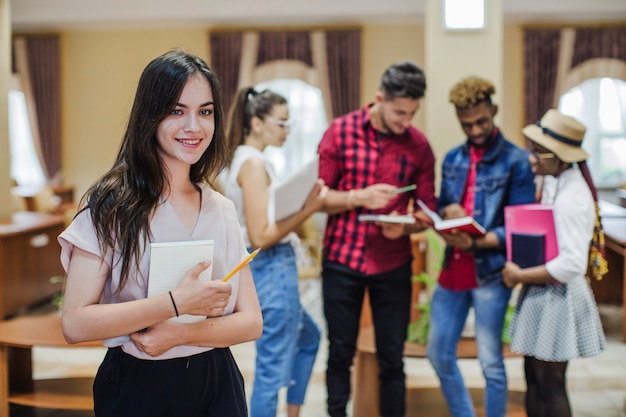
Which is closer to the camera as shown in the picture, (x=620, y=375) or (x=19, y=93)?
(x=620, y=375)

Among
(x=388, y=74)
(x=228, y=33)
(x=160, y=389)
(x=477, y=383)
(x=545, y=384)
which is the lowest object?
(x=477, y=383)

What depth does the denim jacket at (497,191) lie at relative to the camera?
3176 millimetres

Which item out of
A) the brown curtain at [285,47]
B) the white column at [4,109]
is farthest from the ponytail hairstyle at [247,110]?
the brown curtain at [285,47]

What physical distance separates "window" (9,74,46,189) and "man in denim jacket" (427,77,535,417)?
9221 millimetres

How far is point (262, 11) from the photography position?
32.9 ft

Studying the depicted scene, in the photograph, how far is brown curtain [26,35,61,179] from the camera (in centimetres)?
1084

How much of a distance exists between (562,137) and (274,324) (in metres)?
1.39

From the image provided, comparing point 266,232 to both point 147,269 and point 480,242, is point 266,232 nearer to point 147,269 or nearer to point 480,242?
point 480,242

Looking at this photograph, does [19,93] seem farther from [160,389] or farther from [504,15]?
[160,389]

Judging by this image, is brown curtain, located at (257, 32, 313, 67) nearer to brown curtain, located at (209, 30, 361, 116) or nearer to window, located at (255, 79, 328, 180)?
brown curtain, located at (209, 30, 361, 116)

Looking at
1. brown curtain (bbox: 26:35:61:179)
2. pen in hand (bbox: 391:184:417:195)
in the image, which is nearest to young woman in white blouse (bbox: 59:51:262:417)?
pen in hand (bbox: 391:184:417:195)

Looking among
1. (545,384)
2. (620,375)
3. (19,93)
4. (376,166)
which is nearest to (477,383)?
(620,375)

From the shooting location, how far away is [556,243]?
9.86ft

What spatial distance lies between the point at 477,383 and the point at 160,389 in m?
3.57
